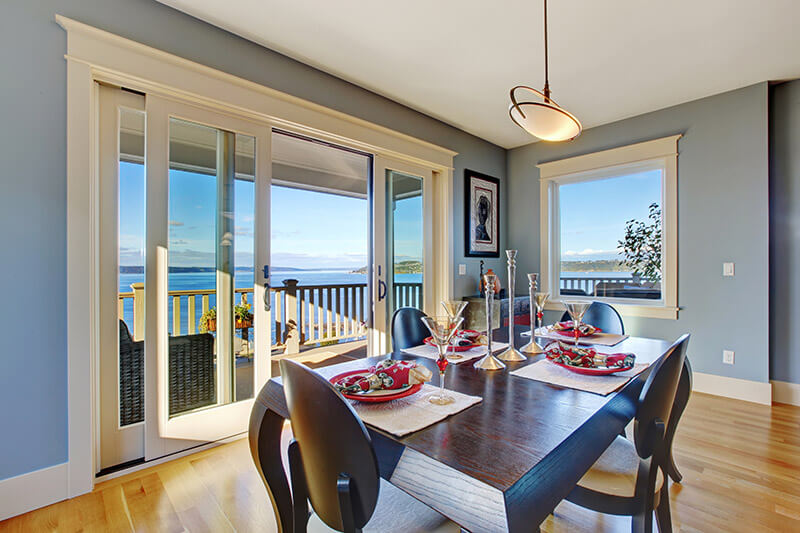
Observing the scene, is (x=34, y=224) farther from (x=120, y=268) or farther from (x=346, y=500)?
(x=346, y=500)

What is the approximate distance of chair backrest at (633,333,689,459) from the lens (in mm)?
974

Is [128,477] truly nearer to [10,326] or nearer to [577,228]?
[10,326]

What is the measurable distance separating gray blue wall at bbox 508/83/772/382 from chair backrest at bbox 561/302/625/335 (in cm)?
165

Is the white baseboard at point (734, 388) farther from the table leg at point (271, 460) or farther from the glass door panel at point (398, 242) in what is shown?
the table leg at point (271, 460)

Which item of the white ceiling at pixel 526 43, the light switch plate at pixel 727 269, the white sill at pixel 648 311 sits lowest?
the white sill at pixel 648 311

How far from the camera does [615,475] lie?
1.20 m

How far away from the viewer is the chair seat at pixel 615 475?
1.15 m

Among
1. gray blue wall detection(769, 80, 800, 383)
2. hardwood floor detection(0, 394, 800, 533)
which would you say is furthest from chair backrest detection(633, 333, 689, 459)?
gray blue wall detection(769, 80, 800, 383)

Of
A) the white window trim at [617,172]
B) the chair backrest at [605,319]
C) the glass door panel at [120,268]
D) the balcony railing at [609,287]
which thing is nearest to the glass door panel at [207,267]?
the glass door panel at [120,268]

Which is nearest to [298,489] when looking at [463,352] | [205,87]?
[463,352]

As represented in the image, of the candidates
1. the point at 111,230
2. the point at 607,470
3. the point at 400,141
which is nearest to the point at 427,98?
the point at 400,141

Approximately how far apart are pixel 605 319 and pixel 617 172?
2.33 meters

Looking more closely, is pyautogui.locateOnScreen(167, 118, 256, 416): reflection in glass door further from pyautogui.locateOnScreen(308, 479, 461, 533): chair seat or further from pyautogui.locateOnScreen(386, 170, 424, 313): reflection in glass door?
pyautogui.locateOnScreen(308, 479, 461, 533): chair seat

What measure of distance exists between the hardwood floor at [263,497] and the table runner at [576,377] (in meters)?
0.73
